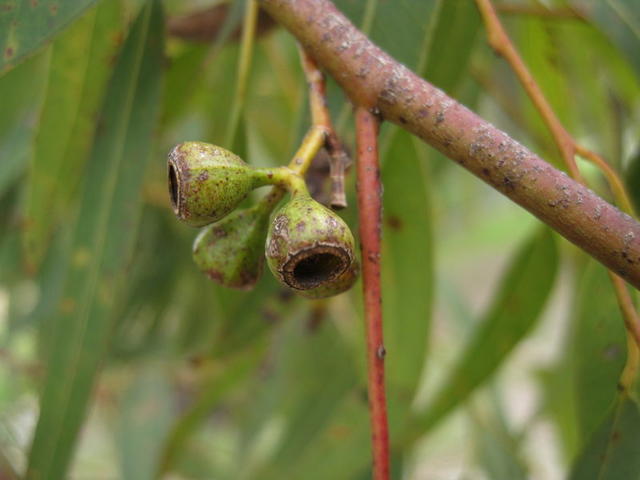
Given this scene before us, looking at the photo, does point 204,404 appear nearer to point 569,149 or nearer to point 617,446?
point 617,446

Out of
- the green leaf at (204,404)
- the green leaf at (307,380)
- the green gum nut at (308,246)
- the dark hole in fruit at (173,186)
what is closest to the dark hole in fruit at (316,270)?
the green gum nut at (308,246)

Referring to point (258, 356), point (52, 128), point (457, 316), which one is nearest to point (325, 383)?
point (258, 356)

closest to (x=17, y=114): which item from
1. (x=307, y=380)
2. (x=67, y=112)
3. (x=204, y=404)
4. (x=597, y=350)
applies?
(x=67, y=112)

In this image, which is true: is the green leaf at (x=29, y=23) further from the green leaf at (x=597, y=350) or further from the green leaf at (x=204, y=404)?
the green leaf at (x=204, y=404)

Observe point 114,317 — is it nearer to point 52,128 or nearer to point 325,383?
point 52,128

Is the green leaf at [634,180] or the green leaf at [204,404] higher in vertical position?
the green leaf at [204,404]

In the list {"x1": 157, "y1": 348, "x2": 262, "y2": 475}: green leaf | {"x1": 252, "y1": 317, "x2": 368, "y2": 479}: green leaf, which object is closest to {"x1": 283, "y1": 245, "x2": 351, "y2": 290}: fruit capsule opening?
{"x1": 157, "y1": 348, "x2": 262, "y2": 475}: green leaf
